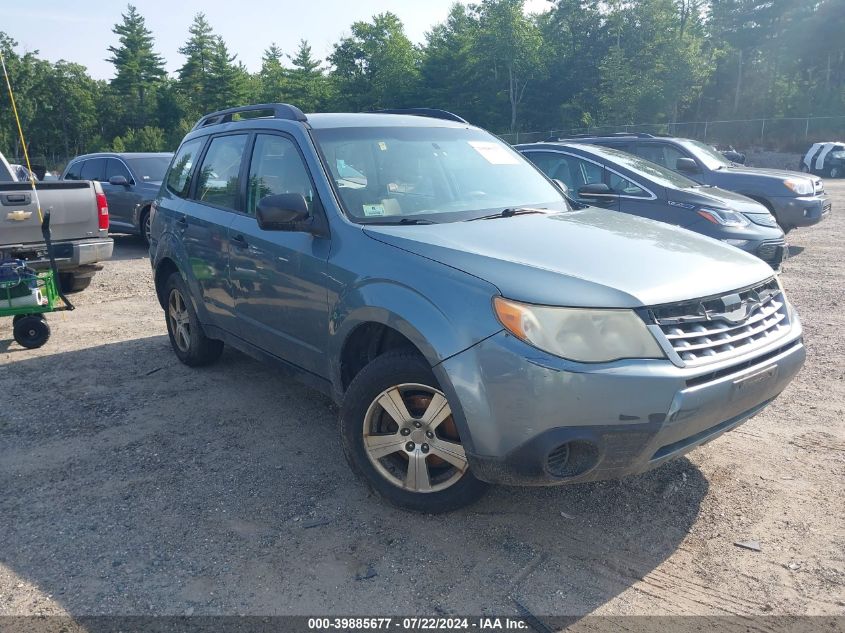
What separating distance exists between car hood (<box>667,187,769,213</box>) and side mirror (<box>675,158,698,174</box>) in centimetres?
121

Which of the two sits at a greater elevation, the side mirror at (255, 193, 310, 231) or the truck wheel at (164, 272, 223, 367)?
the side mirror at (255, 193, 310, 231)

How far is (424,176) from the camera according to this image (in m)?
4.12

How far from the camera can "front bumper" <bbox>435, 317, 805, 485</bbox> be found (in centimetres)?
267

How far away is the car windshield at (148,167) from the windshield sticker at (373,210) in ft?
34.1

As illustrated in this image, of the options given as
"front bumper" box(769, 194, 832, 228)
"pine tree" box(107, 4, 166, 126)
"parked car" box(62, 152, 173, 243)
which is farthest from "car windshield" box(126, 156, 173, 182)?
"pine tree" box(107, 4, 166, 126)

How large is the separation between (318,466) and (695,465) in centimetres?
207

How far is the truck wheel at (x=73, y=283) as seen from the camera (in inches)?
330

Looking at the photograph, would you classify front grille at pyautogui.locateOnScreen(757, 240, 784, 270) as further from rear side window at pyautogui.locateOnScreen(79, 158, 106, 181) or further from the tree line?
the tree line

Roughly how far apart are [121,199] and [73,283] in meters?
4.92

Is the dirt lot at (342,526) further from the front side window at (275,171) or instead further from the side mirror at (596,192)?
the side mirror at (596,192)

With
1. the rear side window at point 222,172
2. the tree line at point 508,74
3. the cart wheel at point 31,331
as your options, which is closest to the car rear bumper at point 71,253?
the cart wheel at point 31,331

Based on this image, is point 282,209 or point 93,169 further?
point 93,169

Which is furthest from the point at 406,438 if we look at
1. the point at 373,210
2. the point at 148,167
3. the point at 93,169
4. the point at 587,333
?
the point at 93,169

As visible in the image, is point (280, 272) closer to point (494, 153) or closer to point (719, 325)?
point (494, 153)
